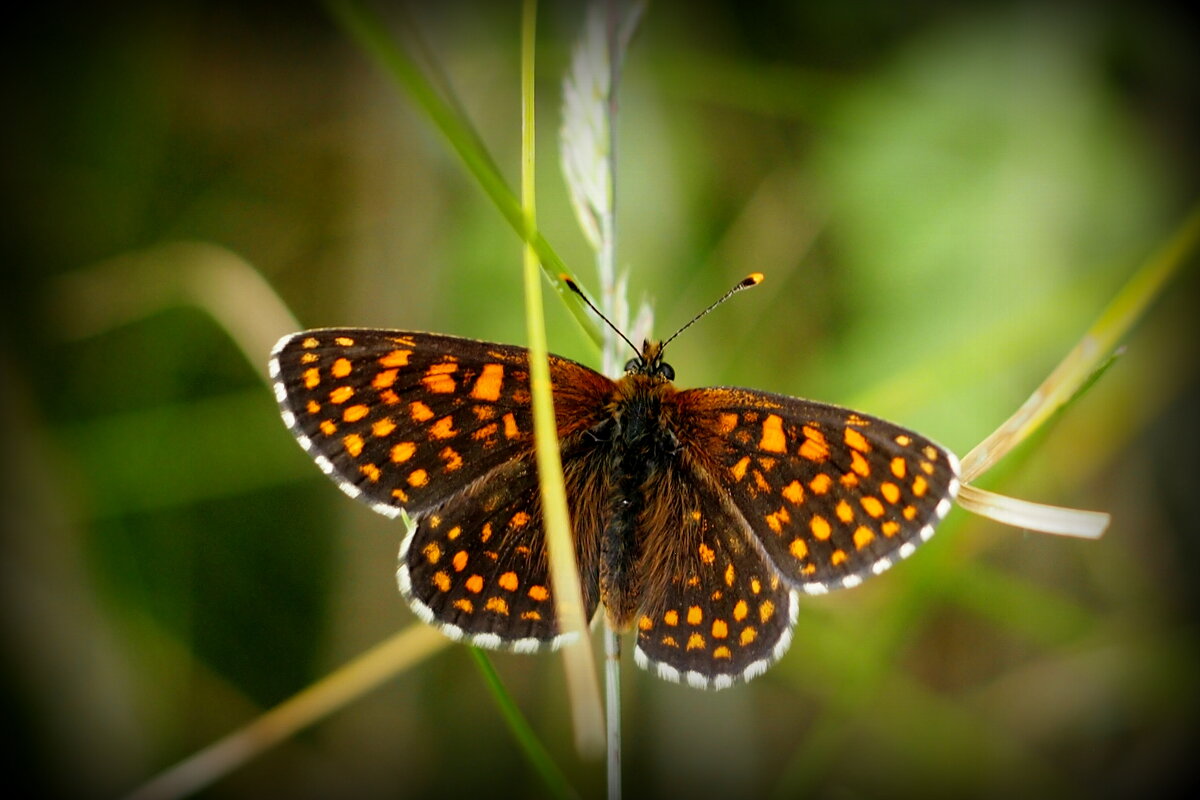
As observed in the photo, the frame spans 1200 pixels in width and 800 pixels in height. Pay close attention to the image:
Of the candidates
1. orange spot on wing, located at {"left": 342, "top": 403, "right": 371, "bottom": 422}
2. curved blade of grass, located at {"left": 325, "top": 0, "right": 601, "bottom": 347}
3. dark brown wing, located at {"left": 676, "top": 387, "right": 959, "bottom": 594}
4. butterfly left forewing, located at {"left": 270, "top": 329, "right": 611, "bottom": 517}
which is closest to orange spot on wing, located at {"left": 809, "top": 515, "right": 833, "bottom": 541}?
dark brown wing, located at {"left": 676, "top": 387, "right": 959, "bottom": 594}

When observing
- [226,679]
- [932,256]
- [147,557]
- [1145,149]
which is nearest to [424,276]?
[147,557]

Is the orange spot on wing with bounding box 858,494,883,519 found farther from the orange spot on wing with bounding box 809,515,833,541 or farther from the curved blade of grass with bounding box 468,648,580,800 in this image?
the curved blade of grass with bounding box 468,648,580,800

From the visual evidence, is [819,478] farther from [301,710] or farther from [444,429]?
[301,710]

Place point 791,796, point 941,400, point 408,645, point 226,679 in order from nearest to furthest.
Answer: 1. point 791,796
2. point 408,645
3. point 941,400
4. point 226,679

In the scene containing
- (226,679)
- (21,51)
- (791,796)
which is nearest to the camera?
(791,796)

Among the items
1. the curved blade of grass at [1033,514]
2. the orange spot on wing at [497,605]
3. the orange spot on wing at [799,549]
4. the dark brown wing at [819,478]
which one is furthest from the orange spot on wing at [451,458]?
the curved blade of grass at [1033,514]

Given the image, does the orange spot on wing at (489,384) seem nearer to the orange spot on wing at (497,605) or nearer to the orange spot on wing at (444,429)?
the orange spot on wing at (444,429)

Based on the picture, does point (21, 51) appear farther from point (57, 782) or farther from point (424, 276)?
point (57, 782)
